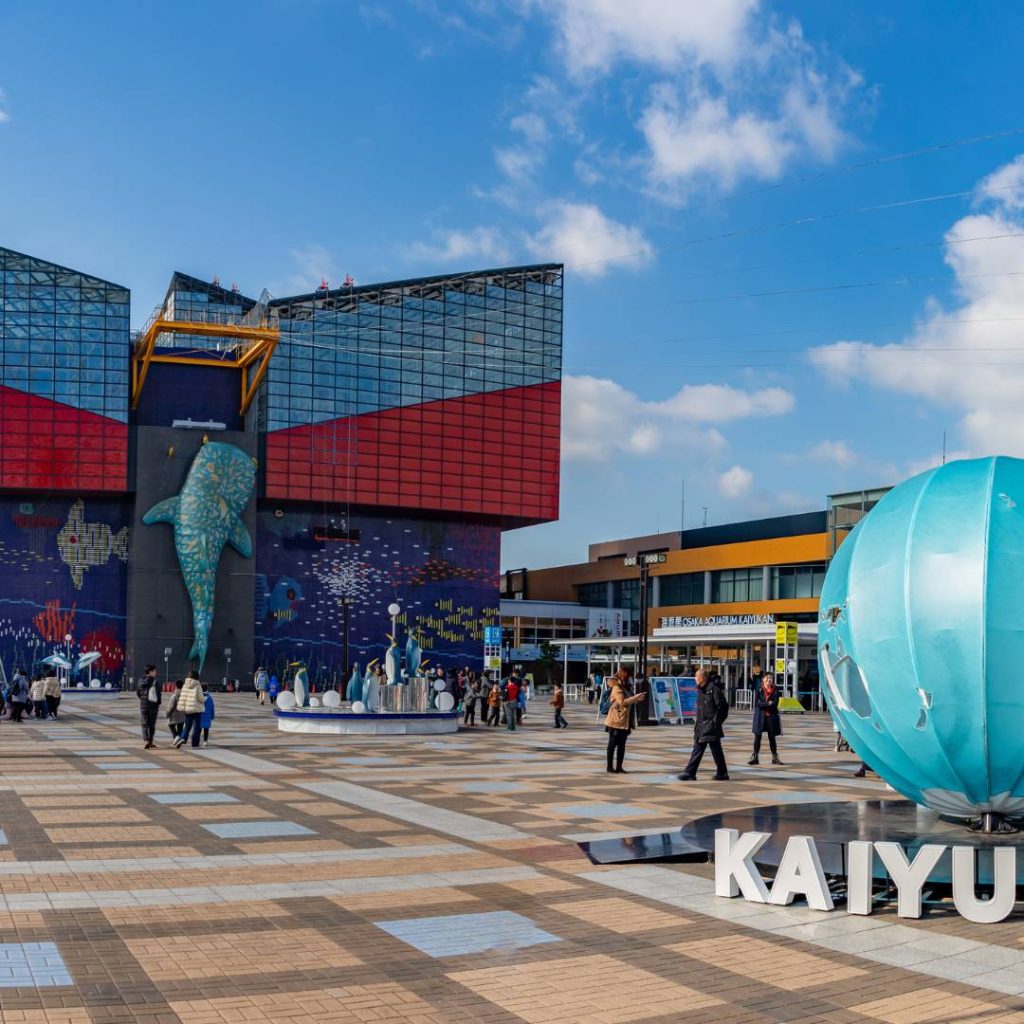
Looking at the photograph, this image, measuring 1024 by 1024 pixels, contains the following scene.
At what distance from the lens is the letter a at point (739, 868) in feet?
32.2

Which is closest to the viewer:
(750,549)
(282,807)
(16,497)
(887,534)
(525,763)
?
(887,534)

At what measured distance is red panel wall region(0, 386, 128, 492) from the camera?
63781mm

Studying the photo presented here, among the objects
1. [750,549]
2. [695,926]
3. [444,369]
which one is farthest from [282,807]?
[750,549]

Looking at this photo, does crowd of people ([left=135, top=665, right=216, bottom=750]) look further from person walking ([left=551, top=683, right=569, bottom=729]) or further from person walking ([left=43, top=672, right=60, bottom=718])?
person walking ([left=551, top=683, right=569, bottom=729])

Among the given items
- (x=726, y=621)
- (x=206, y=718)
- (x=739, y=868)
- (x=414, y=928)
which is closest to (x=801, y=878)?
(x=739, y=868)

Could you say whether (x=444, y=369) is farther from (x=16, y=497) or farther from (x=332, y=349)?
(x=16, y=497)

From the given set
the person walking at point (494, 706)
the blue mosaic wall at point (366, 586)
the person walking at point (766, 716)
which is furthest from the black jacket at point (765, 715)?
the blue mosaic wall at point (366, 586)

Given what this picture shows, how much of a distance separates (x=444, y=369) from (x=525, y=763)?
5158cm

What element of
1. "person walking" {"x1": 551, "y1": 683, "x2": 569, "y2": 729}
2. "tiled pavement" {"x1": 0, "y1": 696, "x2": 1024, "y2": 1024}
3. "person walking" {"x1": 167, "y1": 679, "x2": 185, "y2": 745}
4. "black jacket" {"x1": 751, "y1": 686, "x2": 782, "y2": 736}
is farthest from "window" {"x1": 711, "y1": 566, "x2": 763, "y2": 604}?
"tiled pavement" {"x1": 0, "y1": 696, "x2": 1024, "y2": 1024}

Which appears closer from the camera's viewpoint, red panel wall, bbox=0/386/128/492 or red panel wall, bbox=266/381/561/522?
red panel wall, bbox=0/386/128/492

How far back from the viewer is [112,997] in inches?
274

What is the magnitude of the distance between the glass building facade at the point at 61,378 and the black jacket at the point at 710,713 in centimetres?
5221

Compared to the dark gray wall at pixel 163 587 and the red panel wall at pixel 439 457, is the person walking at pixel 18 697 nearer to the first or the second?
the dark gray wall at pixel 163 587

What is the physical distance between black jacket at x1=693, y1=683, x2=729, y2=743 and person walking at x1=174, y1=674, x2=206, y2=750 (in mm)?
10635
